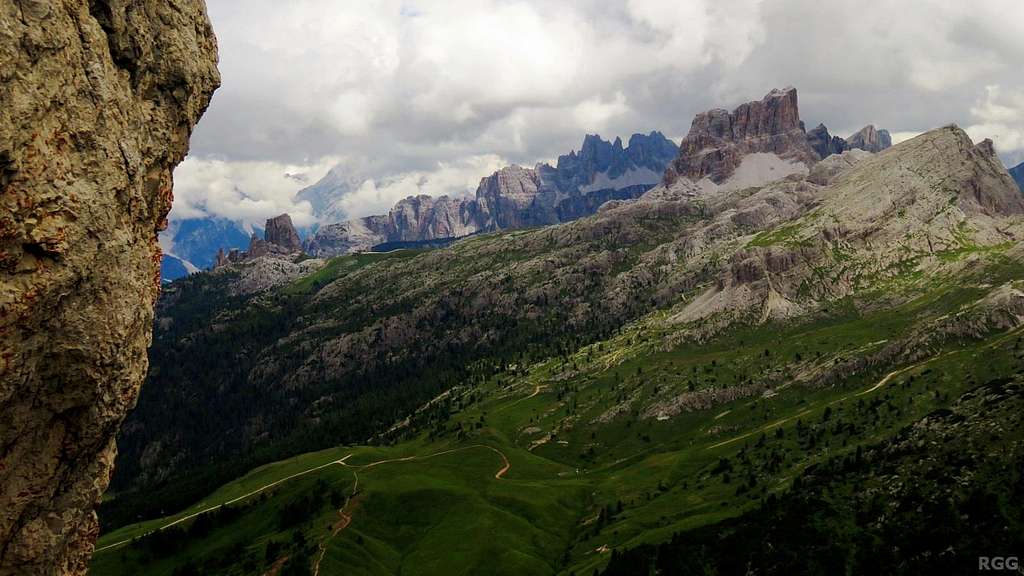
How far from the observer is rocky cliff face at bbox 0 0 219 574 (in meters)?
30.5

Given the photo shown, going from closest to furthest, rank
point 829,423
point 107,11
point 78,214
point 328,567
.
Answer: point 78,214, point 107,11, point 328,567, point 829,423

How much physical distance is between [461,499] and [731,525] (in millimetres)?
82167

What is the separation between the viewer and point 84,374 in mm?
35219

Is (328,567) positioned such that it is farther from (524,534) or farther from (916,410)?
(916,410)

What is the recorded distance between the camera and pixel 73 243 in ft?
107

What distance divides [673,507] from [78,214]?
171 meters

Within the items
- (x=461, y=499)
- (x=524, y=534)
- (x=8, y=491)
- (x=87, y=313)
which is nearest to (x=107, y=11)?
(x=87, y=313)

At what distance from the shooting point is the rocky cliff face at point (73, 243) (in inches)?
1200

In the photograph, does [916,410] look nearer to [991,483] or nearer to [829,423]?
[829,423]

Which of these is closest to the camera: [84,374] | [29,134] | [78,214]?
[29,134]

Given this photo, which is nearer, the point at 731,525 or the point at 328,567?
the point at 731,525

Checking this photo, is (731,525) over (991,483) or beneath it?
beneath

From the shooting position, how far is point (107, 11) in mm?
37906

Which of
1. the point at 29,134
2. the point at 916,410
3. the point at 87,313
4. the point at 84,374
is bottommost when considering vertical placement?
the point at 916,410
